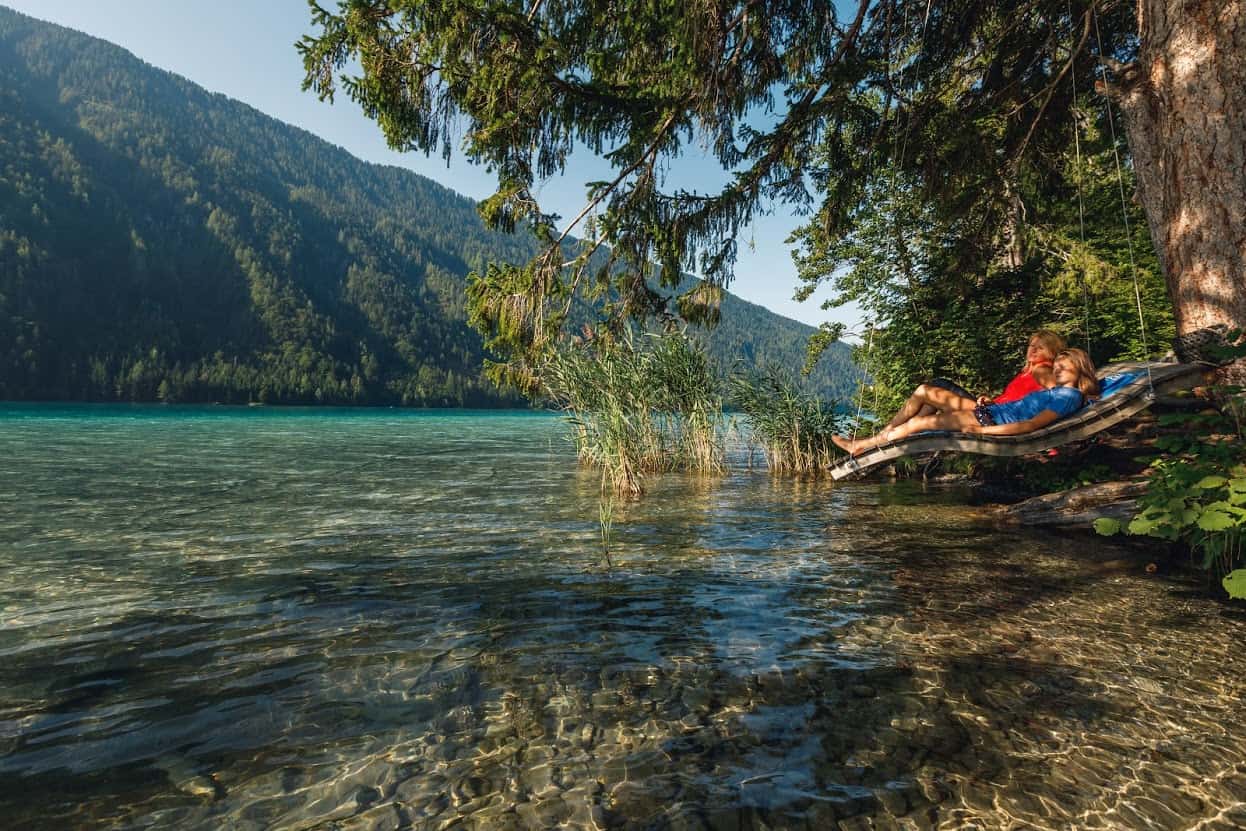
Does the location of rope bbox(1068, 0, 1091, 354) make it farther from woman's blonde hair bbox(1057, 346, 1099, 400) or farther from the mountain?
the mountain

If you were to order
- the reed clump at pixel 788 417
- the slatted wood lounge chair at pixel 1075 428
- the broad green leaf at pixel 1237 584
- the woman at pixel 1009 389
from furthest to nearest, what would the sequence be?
the reed clump at pixel 788 417 < the woman at pixel 1009 389 < the slatted wood lounge chair at pixel 1075 428 < the broad green leaf at pixel 1237 584

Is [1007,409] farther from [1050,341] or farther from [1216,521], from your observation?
[1216,521]

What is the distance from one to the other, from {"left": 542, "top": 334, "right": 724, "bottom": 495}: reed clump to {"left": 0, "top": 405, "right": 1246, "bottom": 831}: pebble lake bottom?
13.4ft

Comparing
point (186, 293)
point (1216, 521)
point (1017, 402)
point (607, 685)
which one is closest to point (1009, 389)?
point (1017, 402)

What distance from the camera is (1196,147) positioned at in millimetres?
5434

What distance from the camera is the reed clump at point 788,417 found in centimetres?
1227

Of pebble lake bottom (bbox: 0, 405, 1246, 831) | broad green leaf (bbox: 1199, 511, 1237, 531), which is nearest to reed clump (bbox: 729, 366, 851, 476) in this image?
pebble lake bottom (bbox: 0, 405, 1246, 831)

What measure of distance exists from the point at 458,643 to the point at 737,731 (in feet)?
5.48

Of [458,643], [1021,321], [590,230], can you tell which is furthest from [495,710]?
[1021,321]

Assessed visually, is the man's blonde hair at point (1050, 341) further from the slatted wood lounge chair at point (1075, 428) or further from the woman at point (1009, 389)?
the slatted wood lounge chair at point (1075, 428)

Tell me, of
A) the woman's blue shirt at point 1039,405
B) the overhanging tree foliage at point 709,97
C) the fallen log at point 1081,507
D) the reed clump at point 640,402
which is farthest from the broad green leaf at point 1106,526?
the reed clump at point 640,402

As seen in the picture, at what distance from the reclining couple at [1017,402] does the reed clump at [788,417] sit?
489 cm

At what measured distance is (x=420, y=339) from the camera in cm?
12925

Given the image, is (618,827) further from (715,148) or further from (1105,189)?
(1105,189)
